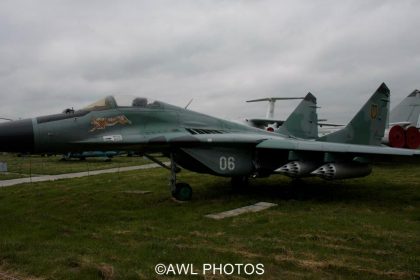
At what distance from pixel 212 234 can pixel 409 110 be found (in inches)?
663

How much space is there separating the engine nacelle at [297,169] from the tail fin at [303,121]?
3815mm

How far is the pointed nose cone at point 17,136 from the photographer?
290 inches

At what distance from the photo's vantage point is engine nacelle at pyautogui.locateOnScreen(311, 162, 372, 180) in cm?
924

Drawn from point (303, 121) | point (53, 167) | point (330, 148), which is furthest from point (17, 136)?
point (53, 167)

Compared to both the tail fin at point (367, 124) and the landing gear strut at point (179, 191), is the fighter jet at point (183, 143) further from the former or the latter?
the tail fin at point (367, 124)

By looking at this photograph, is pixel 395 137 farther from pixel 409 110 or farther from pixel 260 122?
pixel 260 122

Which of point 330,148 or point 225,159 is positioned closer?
point 330,148

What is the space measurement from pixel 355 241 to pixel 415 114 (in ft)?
52.5

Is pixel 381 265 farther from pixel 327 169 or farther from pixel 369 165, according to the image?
pixel 369 165

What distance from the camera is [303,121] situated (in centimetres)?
1336

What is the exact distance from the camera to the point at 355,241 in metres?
5.61

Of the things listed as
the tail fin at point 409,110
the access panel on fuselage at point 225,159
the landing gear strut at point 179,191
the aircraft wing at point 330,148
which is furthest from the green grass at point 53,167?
the tail fin at point 409,110

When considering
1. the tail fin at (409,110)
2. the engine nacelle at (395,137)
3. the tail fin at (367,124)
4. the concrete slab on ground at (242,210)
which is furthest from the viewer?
the tail fin at (409,110)

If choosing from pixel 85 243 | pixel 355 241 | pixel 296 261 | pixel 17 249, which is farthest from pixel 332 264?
pixel 17 249
